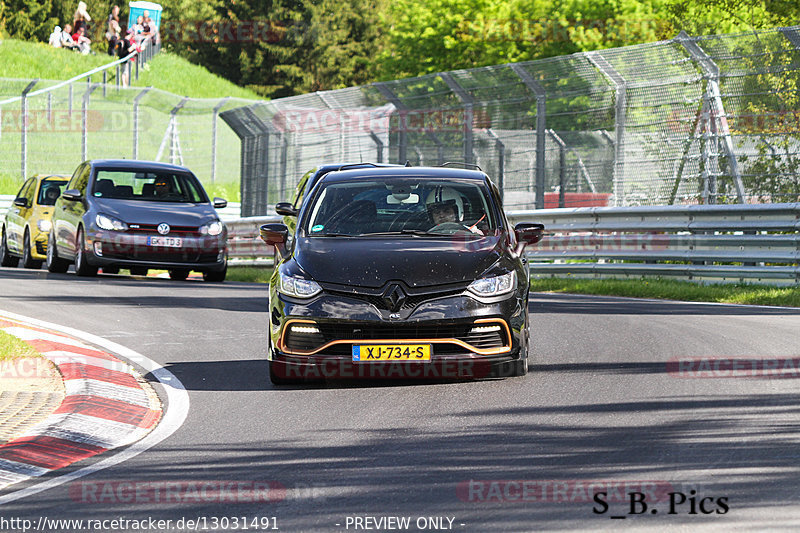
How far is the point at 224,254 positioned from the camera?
19406mm

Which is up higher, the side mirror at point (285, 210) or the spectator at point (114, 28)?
the spectator at point (114, 28)

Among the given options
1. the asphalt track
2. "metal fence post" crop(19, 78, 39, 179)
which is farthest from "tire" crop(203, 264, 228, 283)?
"metal fence post" crop(19, 78, 39, 179)

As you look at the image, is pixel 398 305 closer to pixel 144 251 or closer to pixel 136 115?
pixel 144 251

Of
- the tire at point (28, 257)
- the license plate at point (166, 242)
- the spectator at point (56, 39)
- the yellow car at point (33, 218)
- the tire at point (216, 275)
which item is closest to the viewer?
the license plate at point (166, 242)

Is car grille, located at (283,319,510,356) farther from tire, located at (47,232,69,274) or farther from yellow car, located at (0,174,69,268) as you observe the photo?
yellow car, located at (0,174,69,268)

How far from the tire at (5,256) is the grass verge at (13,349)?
46.7ft

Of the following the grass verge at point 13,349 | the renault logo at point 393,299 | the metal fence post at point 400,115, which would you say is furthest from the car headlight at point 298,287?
the metal fence post at point 400,115

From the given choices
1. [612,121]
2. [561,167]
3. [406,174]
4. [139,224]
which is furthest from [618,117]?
[406,174]

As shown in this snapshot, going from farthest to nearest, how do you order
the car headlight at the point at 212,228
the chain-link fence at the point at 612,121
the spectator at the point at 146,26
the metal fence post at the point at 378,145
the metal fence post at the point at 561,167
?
the spectator at the point at 146,26
the metal fence post at the point at 378,145
the metal fence post at the point at 561,167
the car headlight at the point at 212,228
the chain-link fence at the point at 612,121

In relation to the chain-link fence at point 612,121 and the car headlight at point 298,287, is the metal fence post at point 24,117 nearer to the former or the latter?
the chain-link fence at point 612,121

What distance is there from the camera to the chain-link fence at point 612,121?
682 inches

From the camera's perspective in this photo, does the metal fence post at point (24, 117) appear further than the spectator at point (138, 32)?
No

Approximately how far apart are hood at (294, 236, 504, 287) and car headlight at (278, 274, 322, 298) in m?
0.06

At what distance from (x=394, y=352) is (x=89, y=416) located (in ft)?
6.51
